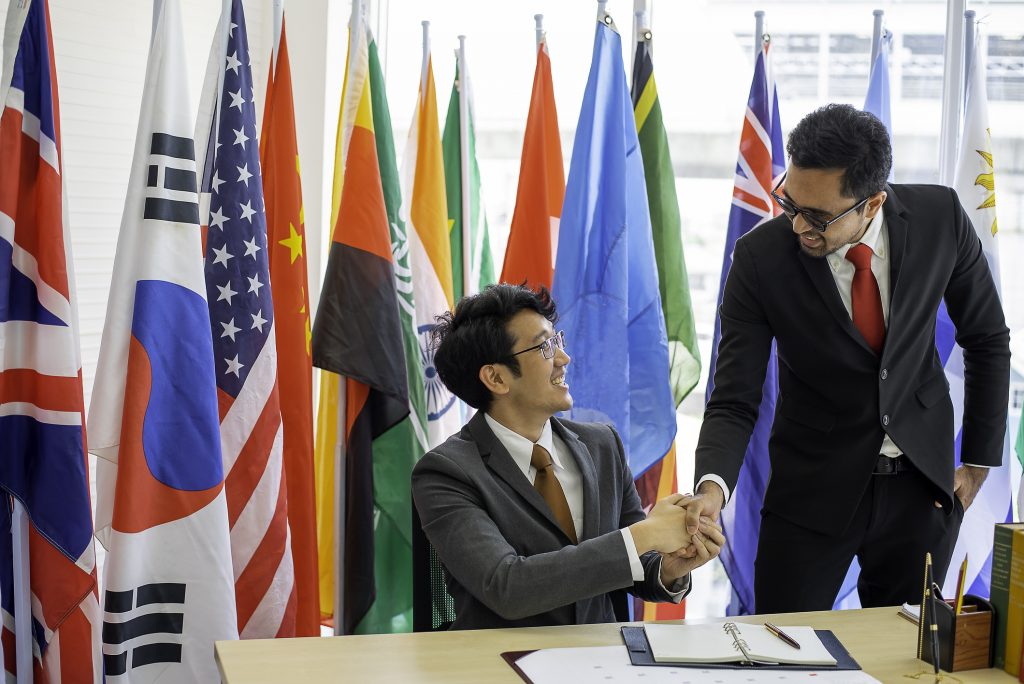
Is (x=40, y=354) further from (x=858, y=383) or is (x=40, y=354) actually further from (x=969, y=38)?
(x=969, y=38)

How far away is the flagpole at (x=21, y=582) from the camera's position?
221cm

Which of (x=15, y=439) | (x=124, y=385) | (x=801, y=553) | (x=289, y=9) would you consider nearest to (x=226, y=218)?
(x=124, y=385)

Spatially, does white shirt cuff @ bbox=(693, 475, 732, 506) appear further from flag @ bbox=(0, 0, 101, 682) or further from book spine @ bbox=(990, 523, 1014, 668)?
flag @ bbox=(0, 0, 101, 682)

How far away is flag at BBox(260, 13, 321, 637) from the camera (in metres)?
2.70

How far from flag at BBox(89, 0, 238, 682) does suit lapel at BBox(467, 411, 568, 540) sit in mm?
687

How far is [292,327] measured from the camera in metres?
2.70

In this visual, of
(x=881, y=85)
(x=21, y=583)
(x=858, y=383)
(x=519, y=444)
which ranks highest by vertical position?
(x=881, y=85)

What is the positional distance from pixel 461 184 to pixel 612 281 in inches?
25.2

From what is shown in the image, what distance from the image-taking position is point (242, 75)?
2.56 meters

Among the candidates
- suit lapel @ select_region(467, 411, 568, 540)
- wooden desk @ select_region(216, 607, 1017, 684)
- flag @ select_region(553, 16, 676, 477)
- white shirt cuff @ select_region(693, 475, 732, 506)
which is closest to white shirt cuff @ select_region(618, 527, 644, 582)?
wooden desk @ select_region(216, 607, 1017, 684)

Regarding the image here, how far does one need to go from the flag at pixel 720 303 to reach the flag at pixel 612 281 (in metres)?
0.25

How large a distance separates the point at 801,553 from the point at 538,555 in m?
0.82

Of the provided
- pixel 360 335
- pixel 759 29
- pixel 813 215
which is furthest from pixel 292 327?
pixel 759 29

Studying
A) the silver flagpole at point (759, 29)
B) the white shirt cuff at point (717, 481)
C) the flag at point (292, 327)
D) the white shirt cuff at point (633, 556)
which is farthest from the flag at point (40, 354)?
the silver flagpole at point (759, 29)
